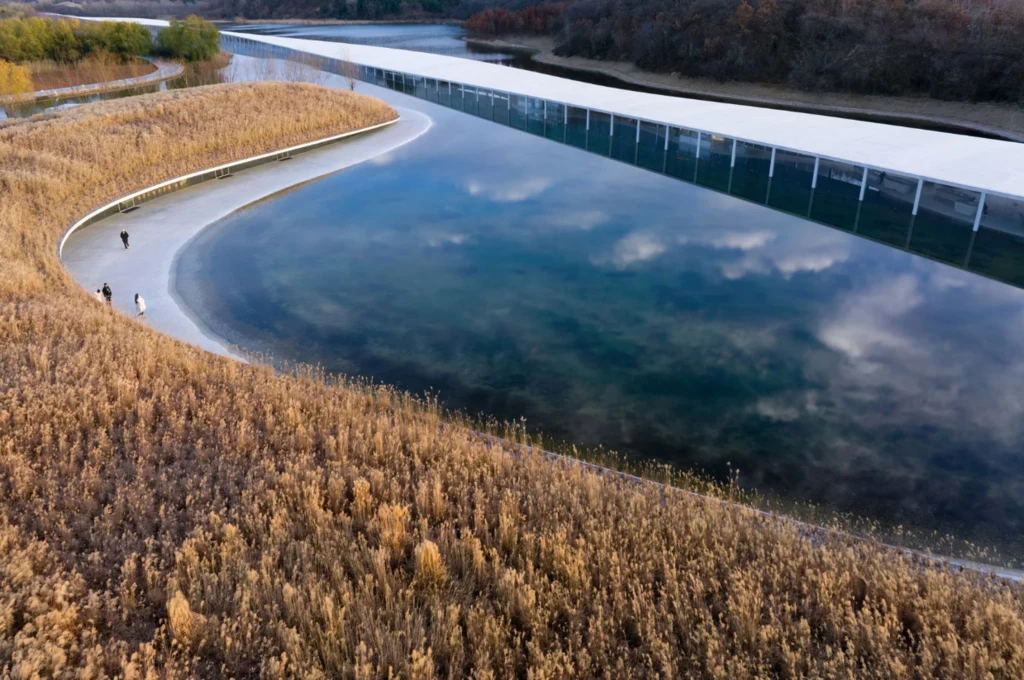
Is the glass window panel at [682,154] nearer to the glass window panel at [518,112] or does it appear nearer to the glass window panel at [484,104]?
the glass window panel at [518,112]

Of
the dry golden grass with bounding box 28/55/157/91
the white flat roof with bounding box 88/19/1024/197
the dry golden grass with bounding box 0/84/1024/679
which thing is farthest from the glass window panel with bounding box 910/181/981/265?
the dry golden grass with bounding box 28/55/157/91

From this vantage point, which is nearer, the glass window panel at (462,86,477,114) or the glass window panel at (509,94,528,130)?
the glass window panel at (509,94,528,130)

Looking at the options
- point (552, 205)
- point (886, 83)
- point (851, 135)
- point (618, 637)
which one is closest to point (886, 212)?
point (851, 135)

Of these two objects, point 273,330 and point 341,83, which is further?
point 341,83

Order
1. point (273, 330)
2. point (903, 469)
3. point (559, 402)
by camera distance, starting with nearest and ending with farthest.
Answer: point (903, 469), point (559, 402), point (273, 330)

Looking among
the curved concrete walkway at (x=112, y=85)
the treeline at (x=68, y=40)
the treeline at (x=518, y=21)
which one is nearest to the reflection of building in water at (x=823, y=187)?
the curved concrete walkway at (x=112, y=85)

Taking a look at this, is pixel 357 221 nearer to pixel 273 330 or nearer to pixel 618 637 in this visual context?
pixel 273 330

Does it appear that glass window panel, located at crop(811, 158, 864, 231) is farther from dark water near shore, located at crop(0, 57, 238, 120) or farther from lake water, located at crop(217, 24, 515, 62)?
lake water, located at crop(217, 24, 515, 62)
